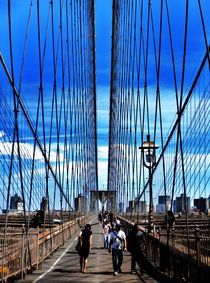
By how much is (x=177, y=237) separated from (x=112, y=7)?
94.6 ft

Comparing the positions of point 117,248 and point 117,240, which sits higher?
point 117,240

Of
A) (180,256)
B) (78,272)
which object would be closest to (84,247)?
(78,272)

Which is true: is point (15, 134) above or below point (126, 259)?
above

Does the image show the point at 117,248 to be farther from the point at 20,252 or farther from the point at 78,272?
the point at 20,252

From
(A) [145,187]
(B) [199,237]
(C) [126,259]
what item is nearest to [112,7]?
(A) [145,187]

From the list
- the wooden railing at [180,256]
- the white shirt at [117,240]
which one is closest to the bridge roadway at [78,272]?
the wooden railing at [180,256]

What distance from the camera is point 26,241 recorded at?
9.31 m

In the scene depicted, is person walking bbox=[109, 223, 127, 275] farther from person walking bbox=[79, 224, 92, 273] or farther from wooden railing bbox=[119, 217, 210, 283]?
wooden railing bbox=[119, 217, 210, 283]

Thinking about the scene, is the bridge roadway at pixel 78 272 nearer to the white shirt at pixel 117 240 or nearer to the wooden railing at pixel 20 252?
the wooden railing at pixel 20 252

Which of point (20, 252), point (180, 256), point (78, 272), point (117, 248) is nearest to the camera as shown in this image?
point (180, 256)

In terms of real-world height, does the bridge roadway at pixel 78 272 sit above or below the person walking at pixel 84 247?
below

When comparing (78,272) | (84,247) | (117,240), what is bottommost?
(78,272)

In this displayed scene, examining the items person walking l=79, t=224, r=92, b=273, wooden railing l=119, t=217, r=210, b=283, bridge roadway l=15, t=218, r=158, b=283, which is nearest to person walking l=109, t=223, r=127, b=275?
bridge roadway l=15, t=218, r=158, b=283

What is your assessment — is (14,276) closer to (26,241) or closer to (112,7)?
(26,241)
